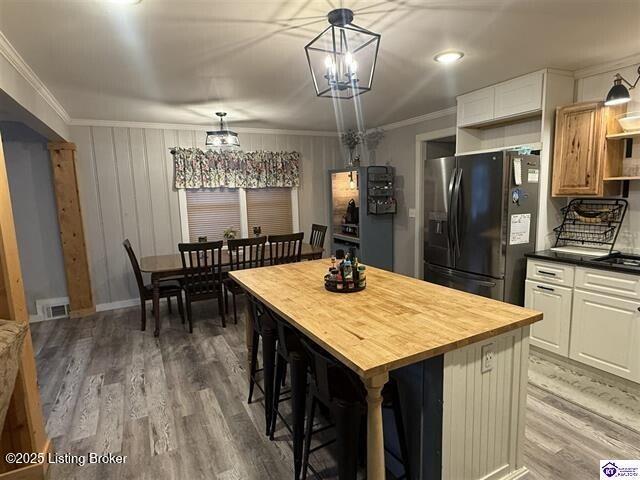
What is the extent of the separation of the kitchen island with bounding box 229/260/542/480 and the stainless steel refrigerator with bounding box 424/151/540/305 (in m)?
1.44

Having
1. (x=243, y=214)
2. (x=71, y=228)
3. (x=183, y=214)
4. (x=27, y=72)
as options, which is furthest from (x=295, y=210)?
(x=27, y=72)

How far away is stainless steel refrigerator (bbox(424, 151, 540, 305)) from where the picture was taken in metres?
3.00

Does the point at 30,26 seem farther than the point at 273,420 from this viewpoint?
No

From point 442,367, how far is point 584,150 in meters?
2.45

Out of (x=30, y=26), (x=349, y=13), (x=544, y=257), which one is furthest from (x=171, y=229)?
(x=544, y=257)

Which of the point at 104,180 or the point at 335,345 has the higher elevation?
A: the point at 104,180

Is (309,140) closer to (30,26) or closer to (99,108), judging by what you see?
(99,108)

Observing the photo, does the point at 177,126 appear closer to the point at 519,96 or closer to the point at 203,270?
the point at 203,270

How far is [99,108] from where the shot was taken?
12.5 feet

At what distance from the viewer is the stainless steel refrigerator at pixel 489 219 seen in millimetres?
2996

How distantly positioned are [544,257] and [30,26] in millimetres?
3756

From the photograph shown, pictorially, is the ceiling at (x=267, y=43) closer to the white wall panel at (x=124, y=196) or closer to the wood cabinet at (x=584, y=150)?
the wood cabinet at (x=584, y=150)

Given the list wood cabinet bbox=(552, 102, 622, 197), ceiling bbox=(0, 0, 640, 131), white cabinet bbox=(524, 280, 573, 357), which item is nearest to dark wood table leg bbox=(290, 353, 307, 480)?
ceiling bbox=(0, 0, 640, 131)

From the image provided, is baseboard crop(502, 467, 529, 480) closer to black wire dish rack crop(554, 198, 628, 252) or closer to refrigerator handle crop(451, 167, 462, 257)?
refrigerator handle crop(451, 167, 462, 257)
